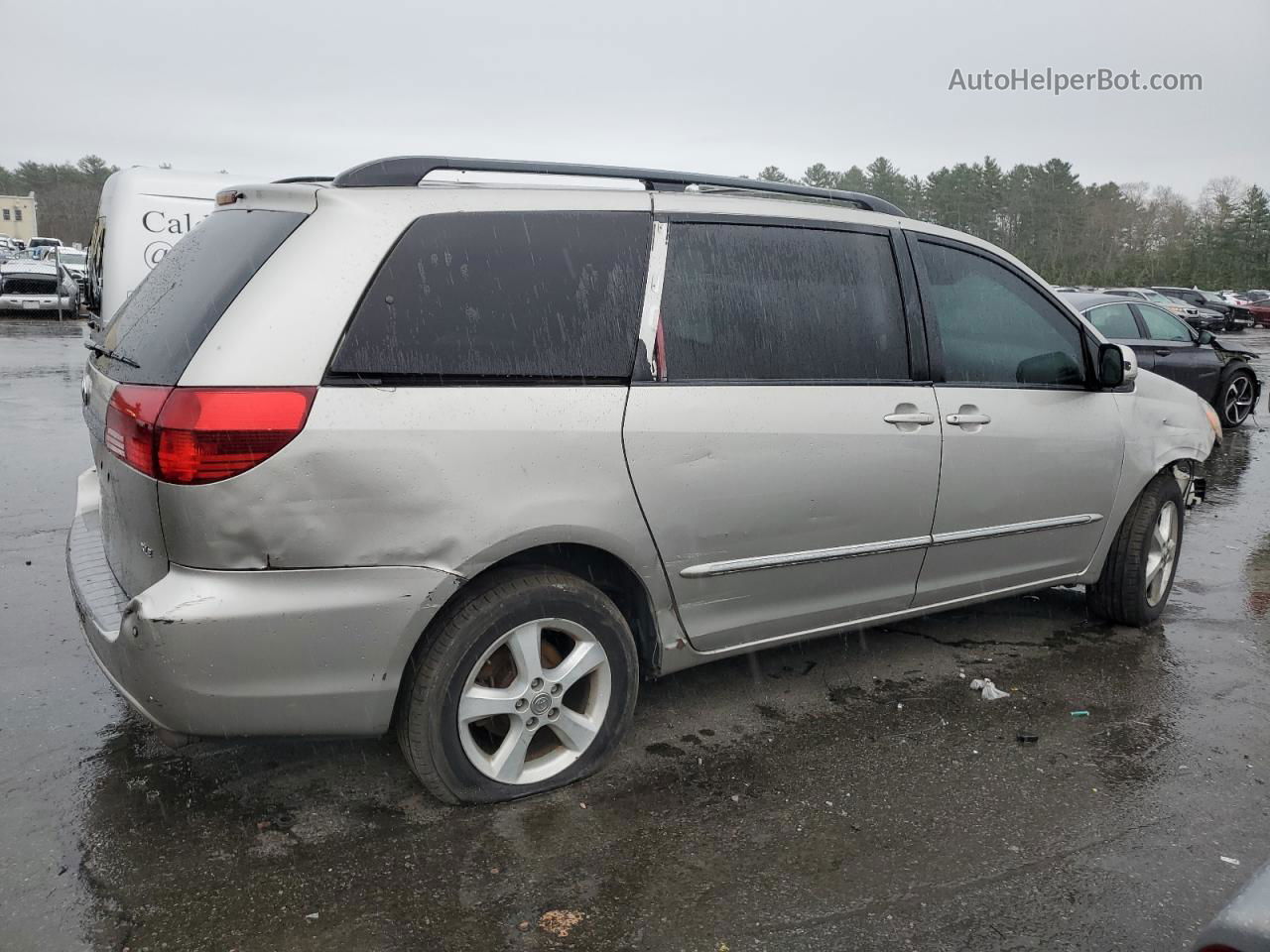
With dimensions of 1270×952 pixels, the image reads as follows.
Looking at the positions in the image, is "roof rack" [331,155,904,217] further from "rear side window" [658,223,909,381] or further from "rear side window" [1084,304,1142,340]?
"rear side window" [1084,304,1142,340]

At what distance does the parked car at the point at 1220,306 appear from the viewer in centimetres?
3850

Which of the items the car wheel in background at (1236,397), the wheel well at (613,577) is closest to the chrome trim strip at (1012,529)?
the wheel well at (613,577)

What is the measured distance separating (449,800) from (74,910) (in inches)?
38.8

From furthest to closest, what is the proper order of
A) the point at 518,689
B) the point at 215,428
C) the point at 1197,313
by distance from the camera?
the point at 1197,313
the point at 518,689
the point at 215,428

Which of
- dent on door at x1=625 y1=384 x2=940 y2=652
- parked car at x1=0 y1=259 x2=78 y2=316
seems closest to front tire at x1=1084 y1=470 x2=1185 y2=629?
dent on door at x1=625 y1=384 x2=940 y2=652

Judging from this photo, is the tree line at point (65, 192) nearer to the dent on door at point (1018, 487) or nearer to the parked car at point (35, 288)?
the parked car at point (35, 288)

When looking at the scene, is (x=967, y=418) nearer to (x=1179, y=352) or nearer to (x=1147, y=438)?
(x=1147, y=438)

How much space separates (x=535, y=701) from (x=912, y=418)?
1738 mm

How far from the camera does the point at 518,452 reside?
9.56ft

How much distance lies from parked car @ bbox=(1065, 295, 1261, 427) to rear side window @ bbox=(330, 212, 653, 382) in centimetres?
1004

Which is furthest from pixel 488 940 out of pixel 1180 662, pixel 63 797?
pixel 1180 662

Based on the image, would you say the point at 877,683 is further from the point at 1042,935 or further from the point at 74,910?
the point at 74,910

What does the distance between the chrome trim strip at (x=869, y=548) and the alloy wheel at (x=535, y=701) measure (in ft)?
1.45

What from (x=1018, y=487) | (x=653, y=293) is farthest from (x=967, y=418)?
(x=653, y=293)
